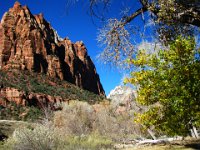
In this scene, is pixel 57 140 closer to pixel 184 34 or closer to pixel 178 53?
pixel 178 53

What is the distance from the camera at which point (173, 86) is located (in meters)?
14.8

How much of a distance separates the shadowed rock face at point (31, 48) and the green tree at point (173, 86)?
99.4 m

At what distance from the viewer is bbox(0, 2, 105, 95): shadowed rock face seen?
406 ft

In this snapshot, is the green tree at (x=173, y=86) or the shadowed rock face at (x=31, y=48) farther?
the shadowed rock face at (x=31, y=48)

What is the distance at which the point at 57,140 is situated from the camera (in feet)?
77.4

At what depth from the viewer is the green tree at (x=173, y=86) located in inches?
566

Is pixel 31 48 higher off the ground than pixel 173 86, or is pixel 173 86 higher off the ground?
pixel 31 48

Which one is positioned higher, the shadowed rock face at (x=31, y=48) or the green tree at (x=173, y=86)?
the shadowed rock face at (x=31, y=48)

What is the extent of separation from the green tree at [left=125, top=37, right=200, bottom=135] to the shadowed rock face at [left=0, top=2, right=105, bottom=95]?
99356 mm

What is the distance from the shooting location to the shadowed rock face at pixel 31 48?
124 m

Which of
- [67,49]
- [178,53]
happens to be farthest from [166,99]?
[67,49]

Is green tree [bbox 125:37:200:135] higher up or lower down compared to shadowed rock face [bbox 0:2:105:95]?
lower down

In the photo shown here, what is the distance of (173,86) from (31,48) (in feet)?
391

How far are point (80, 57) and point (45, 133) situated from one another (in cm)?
16568
